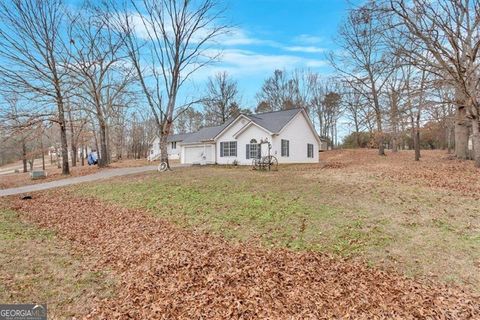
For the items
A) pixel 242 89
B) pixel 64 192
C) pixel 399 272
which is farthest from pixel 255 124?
pixel 242 89

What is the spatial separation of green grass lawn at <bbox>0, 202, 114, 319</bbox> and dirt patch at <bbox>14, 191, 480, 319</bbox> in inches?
12.8

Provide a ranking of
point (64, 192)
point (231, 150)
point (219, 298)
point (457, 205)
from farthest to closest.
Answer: point (231, 150) → point (64, 192) → point (457, 205) → point (219, 298)

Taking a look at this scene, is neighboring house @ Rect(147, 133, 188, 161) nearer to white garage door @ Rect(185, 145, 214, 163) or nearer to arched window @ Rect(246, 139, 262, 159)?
white garage door @ Rect(185, 145, 214, 163)

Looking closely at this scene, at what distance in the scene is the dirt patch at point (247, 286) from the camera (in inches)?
145

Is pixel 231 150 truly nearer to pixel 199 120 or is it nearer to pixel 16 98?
pixel 16 98

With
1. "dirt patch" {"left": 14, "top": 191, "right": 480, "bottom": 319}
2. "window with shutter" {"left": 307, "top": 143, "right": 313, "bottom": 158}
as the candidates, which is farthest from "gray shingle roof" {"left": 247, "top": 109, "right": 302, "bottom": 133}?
"dirt patch" {"left": 14, "top": 191, "right": 480, "bottom": 319}

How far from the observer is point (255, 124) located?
72.6 feet

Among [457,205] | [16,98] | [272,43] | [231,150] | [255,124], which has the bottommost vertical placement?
[457,205]

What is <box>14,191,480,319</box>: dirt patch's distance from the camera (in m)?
3.67

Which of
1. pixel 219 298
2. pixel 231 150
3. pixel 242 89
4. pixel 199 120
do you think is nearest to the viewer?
pixel 219 298

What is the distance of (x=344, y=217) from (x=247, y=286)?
3.95 m

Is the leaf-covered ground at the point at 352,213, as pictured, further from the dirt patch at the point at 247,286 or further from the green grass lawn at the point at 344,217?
the dirt patch at the point at 247,286

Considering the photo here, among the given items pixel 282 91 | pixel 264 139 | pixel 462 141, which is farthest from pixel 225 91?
pixel 462 141

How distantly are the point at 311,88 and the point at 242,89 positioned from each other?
11842 mm
